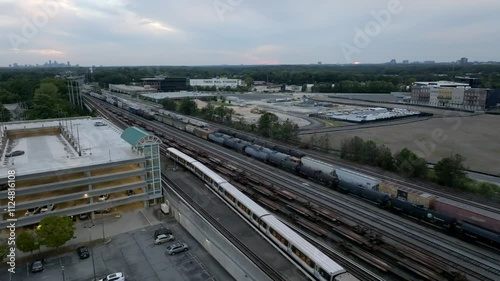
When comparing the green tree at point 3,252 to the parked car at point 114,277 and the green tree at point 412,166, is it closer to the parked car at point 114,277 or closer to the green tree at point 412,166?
the parked car at point 114,277

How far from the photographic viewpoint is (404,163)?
3609 cm

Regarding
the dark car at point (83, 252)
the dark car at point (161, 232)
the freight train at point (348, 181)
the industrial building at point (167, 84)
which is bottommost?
the dark car at point (83, 252)

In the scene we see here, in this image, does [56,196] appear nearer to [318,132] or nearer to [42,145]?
[42,145]

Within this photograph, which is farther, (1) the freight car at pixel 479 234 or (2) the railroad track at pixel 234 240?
(1) the freight car at pixel 479 234

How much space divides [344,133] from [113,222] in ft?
151

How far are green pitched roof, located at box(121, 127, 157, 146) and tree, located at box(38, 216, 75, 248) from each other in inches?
369

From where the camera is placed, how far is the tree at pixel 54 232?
73.9ft

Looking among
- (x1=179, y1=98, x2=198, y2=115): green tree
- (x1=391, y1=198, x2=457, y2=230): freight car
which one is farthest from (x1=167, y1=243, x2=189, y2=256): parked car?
(x1=179, y1=98, x2=198, y2=115): green tree

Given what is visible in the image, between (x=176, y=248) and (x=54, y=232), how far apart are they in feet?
27.1

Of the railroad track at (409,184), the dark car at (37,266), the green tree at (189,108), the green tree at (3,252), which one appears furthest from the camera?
the green tree at (189,108)

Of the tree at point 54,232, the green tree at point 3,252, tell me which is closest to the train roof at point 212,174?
the tree at point 54,232

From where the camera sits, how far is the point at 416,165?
35.3 metres

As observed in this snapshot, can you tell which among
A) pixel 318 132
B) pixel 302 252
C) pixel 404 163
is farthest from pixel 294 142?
pixel 302 252

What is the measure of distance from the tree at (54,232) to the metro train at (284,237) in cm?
1190
